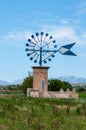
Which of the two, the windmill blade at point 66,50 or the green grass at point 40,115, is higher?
the windmill blade at point 66,50

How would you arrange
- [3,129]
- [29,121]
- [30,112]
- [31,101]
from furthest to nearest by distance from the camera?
[31,101] < [30,112] < [29,121] < [3,129]

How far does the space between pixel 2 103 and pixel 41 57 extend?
37.2ft

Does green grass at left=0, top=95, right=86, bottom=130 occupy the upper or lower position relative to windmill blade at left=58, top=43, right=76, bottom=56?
lower

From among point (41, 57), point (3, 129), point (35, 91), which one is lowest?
point (3, 129)

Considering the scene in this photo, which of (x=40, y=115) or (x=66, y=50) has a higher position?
(x=66, y=50)

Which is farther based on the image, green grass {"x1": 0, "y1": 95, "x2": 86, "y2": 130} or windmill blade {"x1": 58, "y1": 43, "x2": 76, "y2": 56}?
windmill blade {"x1": 58, "y1": 43, "x2": 76, "y2": 56}

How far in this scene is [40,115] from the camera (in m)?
20.4

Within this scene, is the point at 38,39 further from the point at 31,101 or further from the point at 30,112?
the point at 30,112

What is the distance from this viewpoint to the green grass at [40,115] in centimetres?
1884

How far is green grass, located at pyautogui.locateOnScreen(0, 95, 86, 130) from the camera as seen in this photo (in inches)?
742

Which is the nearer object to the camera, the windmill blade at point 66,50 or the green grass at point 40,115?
the green grass at point 40,115

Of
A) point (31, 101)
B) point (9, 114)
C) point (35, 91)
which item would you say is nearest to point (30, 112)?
point (9, 114)

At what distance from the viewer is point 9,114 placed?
20.0 m

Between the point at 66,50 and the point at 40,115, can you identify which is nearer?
the point at 40,115
